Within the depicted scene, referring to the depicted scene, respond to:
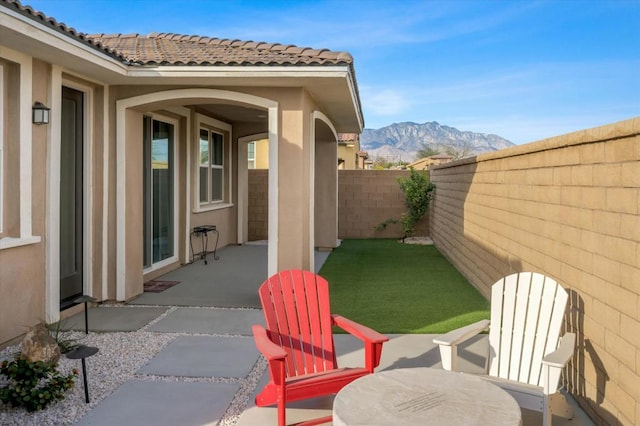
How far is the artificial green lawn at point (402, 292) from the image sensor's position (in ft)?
22.3

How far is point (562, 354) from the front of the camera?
12.0 feet

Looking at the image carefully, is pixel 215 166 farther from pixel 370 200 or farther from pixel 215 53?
pixel 215 53

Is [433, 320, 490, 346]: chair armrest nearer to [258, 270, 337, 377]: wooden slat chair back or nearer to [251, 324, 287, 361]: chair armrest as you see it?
[258, 270, 337, 377]: wooden slat chair back

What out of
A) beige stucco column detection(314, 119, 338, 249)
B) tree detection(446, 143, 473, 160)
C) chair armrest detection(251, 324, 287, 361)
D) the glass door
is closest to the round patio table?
chair armrest detection(251, 324, 287, 361)

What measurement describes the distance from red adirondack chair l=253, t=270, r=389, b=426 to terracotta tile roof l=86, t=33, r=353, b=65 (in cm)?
332

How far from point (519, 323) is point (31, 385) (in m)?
3.64

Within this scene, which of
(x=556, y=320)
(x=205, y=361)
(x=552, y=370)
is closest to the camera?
(x=552, y=370)

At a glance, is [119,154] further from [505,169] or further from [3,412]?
[505,169]

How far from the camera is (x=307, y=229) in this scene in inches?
327

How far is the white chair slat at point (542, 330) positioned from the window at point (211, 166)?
880 cm

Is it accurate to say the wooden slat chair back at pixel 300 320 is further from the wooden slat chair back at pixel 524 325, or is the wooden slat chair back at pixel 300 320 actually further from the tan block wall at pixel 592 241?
the tan block wall at pixel 592 241

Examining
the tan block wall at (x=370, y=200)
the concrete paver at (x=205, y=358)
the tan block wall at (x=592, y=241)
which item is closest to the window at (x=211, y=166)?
the tan block wall at (x=370, y=200)

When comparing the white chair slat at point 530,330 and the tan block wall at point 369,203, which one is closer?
the white chair slat at point 530,330

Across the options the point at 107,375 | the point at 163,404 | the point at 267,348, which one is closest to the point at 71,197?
the point at 107,375
